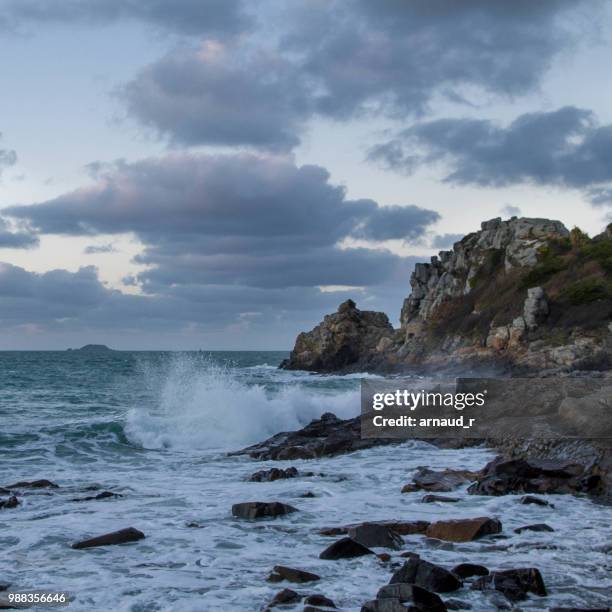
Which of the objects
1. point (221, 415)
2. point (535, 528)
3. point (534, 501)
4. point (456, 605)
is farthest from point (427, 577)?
point (221, 415)

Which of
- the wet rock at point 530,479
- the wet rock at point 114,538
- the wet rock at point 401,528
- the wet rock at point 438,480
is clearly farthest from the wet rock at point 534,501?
the wet rock at point 114,538

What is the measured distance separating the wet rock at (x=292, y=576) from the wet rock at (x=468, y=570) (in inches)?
60.1

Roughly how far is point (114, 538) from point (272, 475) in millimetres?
6048

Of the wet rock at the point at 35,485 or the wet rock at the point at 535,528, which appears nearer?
the wet rock at the point at 535,528

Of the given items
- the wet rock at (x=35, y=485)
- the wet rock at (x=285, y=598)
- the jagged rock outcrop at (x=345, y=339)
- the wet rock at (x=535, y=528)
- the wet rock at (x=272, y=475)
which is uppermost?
the jagged rock outcrop at (x=345, y=339)

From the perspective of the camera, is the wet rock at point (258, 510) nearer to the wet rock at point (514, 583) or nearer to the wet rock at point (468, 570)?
the wet rock at point (468, 570)

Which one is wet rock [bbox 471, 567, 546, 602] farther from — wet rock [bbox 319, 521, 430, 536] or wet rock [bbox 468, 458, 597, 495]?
wet rock [bbox 468, 458, 597, 495]

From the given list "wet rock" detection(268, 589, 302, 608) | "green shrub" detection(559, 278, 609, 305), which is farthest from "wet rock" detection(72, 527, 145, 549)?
"green shrub" detection(559, 278, 609, 305)

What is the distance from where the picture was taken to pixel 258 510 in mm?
11219

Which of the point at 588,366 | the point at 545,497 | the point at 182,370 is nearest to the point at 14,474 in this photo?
the point at 545,497

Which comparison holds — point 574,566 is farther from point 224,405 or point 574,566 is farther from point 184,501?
point 224,405

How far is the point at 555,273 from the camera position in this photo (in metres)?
55.0

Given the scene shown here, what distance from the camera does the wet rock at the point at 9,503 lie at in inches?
494

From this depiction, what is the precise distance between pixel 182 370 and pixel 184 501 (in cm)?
2773
